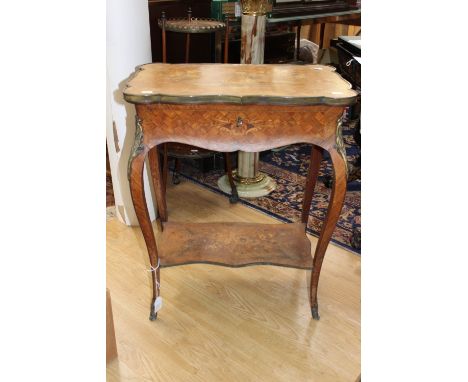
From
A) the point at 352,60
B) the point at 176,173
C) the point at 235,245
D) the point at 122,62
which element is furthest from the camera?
the point at 176,173

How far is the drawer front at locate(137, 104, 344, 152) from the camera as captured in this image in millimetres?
1413

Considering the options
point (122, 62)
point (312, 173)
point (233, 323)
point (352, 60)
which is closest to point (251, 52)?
point (352, 60)

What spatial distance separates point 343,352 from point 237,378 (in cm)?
39

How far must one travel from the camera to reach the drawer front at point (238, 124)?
1413mm

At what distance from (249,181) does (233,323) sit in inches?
45.7

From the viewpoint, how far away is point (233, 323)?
1755 mm

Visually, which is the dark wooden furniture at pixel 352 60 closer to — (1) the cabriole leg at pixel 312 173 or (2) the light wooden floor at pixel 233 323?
(2) the light wooden floor at pixel 233 323

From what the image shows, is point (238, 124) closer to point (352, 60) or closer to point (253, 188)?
point (352, 60)

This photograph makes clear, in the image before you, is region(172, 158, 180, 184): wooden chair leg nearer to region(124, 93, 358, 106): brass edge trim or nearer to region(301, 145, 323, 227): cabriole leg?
region(301, 145, 323, 227): cabriole leg

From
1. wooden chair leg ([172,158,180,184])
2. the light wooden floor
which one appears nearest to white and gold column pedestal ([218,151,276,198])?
wooden chair leg ([172,158,180,184])

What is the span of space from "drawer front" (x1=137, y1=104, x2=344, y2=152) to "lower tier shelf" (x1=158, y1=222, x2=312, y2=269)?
0.53m

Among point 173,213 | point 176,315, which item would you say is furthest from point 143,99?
point 173,213

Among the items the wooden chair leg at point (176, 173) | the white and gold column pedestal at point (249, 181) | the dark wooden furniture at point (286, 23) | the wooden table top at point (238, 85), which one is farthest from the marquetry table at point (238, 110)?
the dark wooden furniture at point (286, 23)

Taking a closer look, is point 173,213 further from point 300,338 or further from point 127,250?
point 300,338
